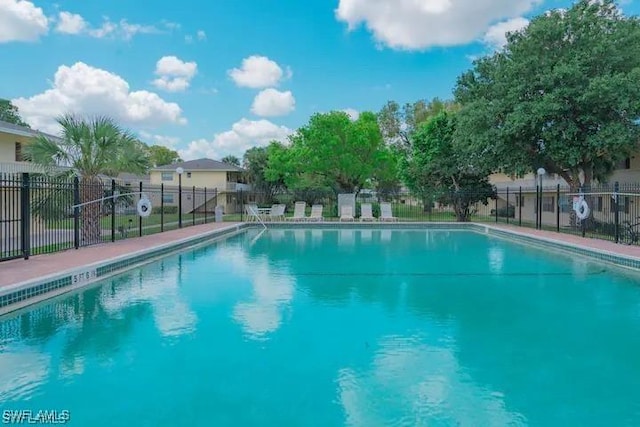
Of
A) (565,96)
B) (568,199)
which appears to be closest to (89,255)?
(565,96)

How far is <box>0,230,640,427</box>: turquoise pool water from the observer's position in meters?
3.45

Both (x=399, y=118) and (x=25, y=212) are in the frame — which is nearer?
(x=25, y=212)

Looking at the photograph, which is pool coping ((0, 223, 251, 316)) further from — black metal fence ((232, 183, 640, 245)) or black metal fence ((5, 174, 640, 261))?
black metal fence ((232, 183, 640, 245))

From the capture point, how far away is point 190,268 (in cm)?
975

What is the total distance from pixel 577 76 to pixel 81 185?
14.8m

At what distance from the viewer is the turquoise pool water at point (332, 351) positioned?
3.45 metres

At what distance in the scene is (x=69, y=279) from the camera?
7426 millimetres

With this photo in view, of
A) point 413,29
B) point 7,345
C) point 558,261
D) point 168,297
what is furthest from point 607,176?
point 7,345

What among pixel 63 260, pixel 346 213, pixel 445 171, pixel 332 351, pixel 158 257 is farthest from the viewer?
pixel 346 213

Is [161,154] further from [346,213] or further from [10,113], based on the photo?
[346,213]

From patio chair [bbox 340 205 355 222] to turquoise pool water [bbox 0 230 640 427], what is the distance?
43.2 feet

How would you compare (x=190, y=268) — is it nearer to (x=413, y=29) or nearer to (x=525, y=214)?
(x=413, y=29)

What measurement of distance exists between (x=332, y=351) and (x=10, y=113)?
1816 inches

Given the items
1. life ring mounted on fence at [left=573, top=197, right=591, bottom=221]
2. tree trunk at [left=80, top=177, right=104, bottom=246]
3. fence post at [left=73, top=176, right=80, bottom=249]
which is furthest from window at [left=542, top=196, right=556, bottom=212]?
fence post at [left=73, top=176, right=80, bottom=249]
